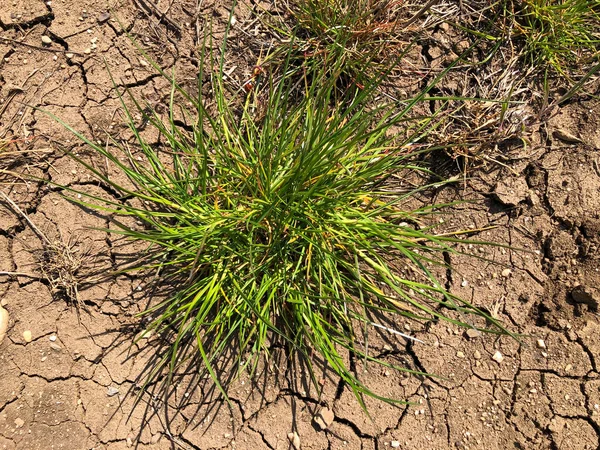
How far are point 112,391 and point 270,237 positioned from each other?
0.93m

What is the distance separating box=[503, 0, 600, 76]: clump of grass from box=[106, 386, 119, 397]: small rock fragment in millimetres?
2450

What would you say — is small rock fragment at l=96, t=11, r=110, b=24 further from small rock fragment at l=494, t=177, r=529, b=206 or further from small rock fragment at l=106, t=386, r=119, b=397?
small rock fragment at l=494, t=177, r=529, b=206

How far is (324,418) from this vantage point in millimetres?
1913

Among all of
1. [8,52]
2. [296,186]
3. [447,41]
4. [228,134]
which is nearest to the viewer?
[296,186]

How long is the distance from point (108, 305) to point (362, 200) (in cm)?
120

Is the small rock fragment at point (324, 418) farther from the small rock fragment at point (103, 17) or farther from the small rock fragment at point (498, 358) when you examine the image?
the small rock fragment at point (103, 17)

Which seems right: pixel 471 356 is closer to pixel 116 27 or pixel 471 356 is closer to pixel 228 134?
pixel 228 134

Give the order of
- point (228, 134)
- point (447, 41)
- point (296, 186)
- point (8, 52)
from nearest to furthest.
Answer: point (296, 186), point (228, 134), point (8, 52), point (447, 41)

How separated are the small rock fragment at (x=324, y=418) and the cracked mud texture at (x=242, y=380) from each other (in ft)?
0.09

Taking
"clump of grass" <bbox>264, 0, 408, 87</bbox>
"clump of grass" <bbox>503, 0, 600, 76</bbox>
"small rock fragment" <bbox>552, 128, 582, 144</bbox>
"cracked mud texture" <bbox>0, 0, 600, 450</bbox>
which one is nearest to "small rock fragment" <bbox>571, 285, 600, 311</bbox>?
"cracked mud texture" <bbox>0, 0, 600, 450</bbox>

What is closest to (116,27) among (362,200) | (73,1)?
(73,1)

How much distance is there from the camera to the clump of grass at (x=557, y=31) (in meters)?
2.16

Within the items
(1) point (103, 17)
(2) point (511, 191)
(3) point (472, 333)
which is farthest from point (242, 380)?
(1) point (103, 17)

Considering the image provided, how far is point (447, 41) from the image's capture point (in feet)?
Result: 7.46
